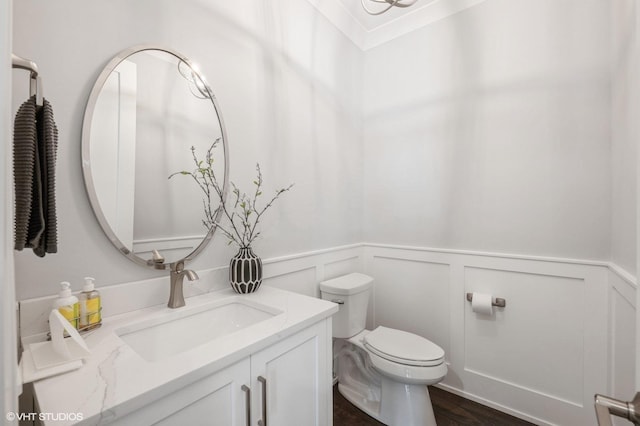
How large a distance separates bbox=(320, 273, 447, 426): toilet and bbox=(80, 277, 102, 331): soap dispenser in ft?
3.97

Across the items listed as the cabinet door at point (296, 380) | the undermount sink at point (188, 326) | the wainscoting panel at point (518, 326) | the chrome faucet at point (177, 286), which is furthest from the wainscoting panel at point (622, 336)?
the chrome faucet at point (177, 286)

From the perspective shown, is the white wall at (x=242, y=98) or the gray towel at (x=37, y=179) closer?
the gray towel at (x=37, y=179)

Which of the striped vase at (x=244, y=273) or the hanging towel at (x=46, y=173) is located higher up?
the hanging towel at (x=46, y=173)

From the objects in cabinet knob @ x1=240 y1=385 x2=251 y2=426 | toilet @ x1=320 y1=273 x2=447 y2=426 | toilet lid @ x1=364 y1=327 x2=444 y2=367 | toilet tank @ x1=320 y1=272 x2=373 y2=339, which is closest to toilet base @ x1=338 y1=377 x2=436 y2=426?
toilet @ x1=320 y1=273 x2=447 y2=426

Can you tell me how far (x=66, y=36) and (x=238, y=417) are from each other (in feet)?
4.40

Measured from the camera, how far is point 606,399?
496 millimetres

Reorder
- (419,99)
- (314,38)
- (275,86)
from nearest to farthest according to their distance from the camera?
(275,86), (314,38), (419,99)

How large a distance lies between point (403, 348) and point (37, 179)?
1.70 m

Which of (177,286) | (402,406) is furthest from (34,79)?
(402,406)

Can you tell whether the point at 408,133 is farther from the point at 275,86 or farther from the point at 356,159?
the point at 275,86

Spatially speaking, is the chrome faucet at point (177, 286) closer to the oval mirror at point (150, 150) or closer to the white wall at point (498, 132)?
the oval mirror at point (150, 150)

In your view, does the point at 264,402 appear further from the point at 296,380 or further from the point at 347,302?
the point at 347,302

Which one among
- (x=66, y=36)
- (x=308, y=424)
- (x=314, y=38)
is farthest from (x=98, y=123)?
(x=314, y=38)

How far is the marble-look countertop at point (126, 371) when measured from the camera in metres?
0.58
